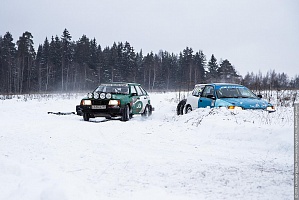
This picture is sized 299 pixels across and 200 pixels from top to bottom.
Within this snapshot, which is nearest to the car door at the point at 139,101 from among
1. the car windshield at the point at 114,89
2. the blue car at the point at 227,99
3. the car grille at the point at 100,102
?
the car windshield at the point at 114,89

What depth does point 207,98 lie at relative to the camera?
31.4 ft

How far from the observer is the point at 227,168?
3.72 meters

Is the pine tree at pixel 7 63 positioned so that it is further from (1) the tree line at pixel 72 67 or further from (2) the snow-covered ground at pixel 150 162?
(2) the snow-covered ground at pixel 150 162

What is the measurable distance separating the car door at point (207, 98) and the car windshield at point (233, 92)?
0.28 m

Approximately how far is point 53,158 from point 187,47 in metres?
68.5

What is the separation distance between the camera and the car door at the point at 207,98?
923 centimetres

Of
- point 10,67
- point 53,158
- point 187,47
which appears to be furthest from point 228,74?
point 53,158

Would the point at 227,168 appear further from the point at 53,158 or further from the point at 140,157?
the point at 53,158

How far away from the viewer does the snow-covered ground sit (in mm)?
2963

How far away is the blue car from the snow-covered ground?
147cm

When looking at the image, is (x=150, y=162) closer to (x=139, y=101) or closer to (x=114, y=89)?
(x=114, y=89)

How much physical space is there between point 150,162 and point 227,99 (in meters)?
5.57

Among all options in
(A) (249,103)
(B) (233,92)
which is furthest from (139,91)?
(A) (249,103)

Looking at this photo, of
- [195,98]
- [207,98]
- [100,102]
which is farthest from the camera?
[195,98]
